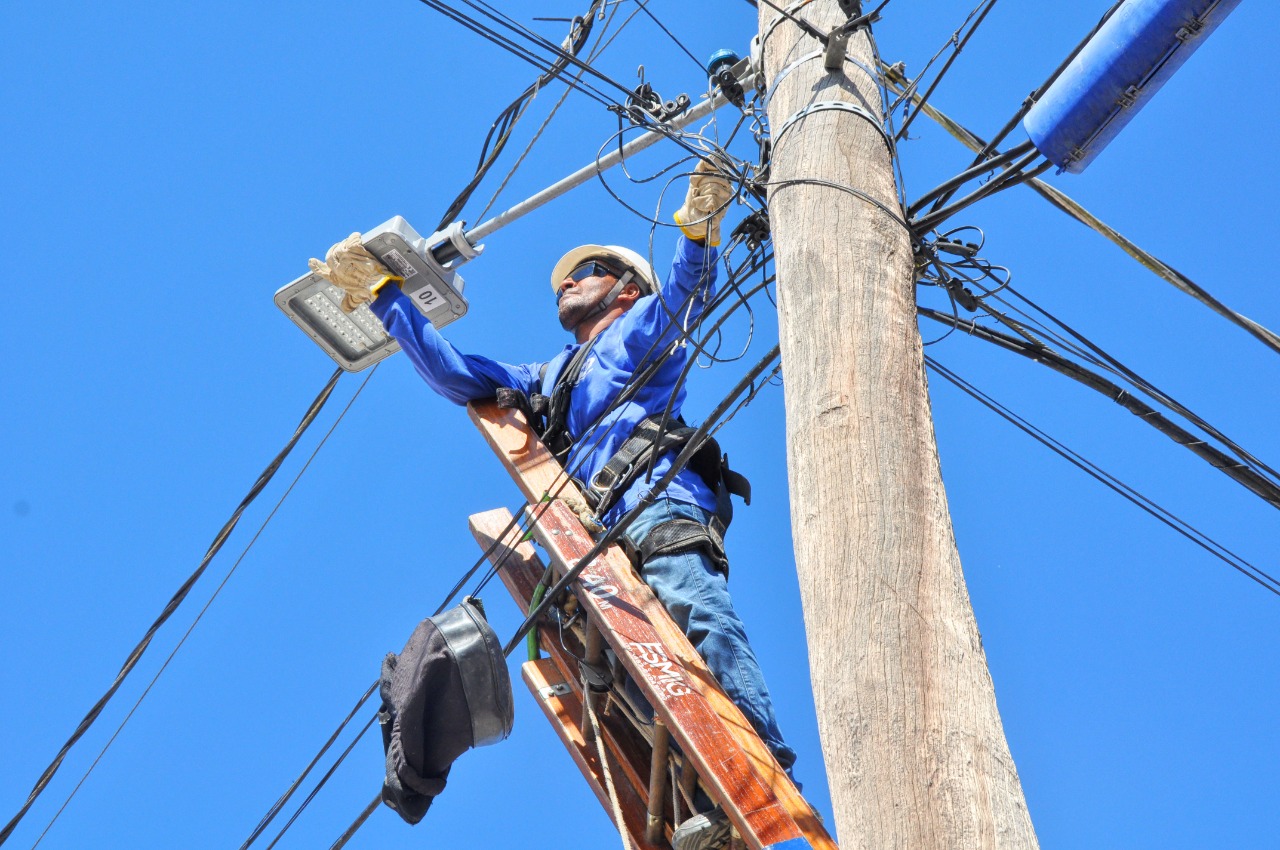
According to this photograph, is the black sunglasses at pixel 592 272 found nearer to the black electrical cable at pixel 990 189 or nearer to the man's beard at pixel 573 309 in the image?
the man's beard at pixel 573 309

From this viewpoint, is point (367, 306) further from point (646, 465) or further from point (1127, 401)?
point (1127, 401)

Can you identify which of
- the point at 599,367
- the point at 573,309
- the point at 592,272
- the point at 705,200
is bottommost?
the point at 599,367


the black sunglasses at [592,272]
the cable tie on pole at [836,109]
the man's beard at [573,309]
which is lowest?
the cable tie on pole at [836,109]

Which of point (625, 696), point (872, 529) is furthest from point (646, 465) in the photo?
point (872, 529)

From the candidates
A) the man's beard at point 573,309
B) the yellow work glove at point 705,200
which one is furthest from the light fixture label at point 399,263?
the yellow work glove at point 705,200

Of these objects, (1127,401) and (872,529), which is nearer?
(872,529)

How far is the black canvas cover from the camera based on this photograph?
13.2ft

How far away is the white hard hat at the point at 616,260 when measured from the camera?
678cm

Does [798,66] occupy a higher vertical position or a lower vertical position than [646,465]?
higher

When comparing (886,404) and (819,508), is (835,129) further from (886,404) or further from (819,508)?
(819,508)

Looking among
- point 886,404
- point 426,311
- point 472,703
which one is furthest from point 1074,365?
point 426,311

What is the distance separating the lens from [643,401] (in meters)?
5.86

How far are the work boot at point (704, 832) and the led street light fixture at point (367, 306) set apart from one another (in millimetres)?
2674

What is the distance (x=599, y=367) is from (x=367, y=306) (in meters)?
1.06
